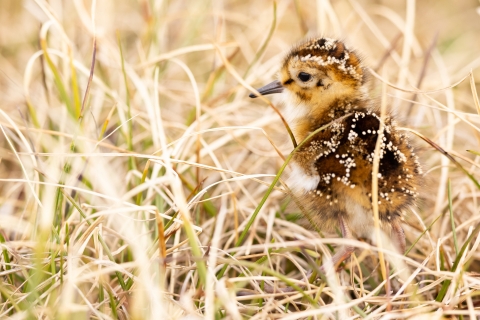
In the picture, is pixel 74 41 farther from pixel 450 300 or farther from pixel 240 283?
pixel 450 300

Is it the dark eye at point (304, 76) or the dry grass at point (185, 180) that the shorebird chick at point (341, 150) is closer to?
the dark eye at point (304, 76)

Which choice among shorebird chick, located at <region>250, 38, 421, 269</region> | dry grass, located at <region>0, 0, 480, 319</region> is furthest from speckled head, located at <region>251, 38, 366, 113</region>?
dry grass, located at <region>0, 0, 480, 319</region>

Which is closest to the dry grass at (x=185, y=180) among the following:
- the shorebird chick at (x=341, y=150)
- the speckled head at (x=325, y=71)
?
the shorebird chick at (x=341, y=150)

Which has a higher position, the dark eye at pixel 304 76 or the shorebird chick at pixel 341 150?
the dark eye at pixel 304 76

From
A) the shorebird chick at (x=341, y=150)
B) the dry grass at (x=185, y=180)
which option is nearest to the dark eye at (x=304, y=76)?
the shorebird chick at (x=341, y=150)

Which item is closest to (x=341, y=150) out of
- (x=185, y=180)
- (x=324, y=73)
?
(x=324, y=73)

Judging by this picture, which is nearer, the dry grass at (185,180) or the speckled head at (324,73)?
the dry grass at (185,180)

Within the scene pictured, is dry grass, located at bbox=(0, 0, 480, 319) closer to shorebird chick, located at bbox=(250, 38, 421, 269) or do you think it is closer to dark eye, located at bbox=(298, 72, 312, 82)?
shorebird chick, located at bbox=(250, 38, 421, 269)
